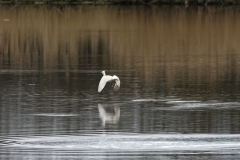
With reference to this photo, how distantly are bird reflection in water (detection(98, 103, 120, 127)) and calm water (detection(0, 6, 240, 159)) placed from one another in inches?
0.8

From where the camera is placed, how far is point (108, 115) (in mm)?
18688

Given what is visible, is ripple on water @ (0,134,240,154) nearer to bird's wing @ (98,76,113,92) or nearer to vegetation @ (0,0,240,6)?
bird's wing @ (98,76,113,92)

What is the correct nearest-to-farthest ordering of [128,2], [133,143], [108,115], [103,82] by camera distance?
[133,143], [108,115], [103,82], [128,2]

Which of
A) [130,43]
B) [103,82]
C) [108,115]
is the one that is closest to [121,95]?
[103,82]

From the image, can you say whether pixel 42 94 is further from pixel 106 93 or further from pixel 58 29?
pixel 58 29

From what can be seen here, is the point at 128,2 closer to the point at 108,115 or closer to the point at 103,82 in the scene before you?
the point at 103,82

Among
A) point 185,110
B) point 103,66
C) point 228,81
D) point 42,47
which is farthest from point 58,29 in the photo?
point 185,110

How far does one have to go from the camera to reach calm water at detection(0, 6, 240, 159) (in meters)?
15.0

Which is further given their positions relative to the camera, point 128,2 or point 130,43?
point 128,2

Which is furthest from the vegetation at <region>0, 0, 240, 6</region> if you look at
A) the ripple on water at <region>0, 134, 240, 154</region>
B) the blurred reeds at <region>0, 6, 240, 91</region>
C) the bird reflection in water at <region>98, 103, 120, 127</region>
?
the ripple on water at <region>0, 134, 240, 154</region>

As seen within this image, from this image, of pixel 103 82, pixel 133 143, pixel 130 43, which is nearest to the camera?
pixel 133 143

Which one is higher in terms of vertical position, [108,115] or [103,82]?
[103,82]

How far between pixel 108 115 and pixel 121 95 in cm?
302

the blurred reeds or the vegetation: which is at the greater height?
the vegetation
